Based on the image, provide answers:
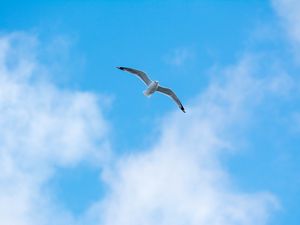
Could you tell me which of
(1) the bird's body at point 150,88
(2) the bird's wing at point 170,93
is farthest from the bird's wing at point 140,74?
(2) the bird's wing at point 170,93

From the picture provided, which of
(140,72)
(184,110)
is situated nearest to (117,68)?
(140,72)

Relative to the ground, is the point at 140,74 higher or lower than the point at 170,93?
lower

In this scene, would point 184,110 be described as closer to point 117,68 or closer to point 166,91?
point 166,91

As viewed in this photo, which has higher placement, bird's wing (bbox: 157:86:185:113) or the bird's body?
bird's wing (bbox: 157:86:185:113)

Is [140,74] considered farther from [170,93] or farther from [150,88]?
[170,93]

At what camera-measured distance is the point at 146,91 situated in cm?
7006

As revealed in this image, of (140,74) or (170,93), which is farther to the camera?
(170,93)

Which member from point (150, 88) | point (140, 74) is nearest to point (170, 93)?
point (150, 88)

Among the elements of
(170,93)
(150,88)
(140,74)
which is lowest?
(150,88)

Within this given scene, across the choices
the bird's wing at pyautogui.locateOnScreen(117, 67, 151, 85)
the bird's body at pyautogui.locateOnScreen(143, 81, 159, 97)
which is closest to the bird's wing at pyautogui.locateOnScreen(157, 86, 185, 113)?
the bird's body at pyautogui.locateOnScreen(143, 81, 159, 97)

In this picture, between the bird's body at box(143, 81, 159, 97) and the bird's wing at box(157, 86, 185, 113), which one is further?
the bird's wing at box(157, 86, 185, 113)

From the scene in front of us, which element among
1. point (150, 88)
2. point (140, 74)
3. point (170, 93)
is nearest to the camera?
point (150, 88)

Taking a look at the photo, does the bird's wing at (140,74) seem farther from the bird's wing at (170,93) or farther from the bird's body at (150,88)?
the bird's wing at (170,93)

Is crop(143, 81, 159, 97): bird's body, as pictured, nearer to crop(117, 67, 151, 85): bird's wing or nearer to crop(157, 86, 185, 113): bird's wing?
crop(117, 67, 151, 85): bird's wing
